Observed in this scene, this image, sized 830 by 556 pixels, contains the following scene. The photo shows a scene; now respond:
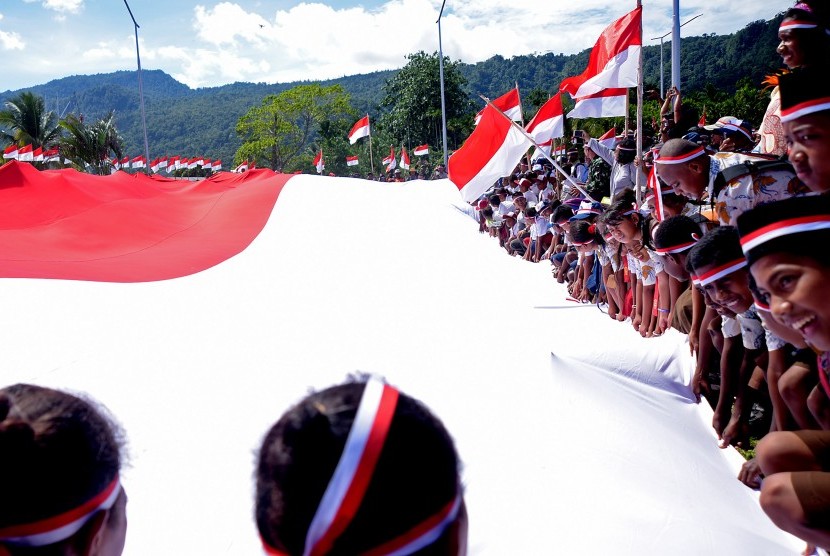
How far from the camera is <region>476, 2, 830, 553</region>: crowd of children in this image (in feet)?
4.73

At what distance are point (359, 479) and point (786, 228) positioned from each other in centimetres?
116

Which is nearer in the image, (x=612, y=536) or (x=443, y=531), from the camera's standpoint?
(x=443, y=531)

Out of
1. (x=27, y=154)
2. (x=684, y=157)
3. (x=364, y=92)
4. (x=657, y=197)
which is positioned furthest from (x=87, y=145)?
(x=364, y=92)

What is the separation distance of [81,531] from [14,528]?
0.10m

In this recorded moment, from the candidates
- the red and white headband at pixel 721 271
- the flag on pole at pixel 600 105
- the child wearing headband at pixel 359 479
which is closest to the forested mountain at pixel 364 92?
the flag on pole at pixel 600 105

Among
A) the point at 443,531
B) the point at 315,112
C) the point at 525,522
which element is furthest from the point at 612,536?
the point at 315,112

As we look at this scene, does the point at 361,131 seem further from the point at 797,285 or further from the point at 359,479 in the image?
the point at 359,479

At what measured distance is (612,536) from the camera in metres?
1.90

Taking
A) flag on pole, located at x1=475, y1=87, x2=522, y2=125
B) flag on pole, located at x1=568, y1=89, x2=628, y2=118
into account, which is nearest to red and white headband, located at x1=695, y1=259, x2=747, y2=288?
flag on pole, located at x1=568, y1=89, x2=628, y2=118

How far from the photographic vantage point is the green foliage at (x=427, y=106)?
107 ft

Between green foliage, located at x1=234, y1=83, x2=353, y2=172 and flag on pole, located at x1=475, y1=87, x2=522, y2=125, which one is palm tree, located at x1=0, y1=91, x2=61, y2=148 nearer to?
green foliage, located at x1=234, y1=83, x2=353, y2=172

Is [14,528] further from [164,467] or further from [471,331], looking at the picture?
[471,331]

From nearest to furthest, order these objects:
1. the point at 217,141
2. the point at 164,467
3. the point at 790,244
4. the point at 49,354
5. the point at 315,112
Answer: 1. the point at 790,244
2. the point at 164,467
3. the point at 49,354
4. the point at 315,112
5. the point at 217,141

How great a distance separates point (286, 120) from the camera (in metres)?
45.0
